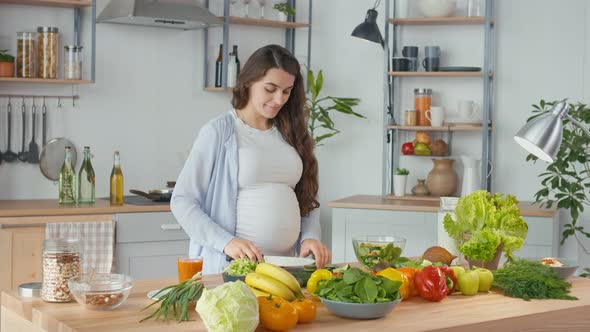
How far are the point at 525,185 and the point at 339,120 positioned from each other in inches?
49.9

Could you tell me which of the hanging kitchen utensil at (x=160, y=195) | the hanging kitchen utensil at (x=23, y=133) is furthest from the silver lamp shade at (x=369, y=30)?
the hanging kitchen utensil at (x=23, y=133)

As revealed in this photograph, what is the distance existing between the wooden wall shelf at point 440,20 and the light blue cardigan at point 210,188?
2584mm

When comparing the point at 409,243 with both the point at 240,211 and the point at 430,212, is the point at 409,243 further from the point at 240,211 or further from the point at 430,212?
the point at 240,211

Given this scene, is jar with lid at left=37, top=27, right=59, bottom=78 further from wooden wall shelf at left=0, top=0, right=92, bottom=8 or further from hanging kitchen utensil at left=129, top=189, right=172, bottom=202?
hanging kitchen utensil at left=129, top=189, right=172, bottom=202

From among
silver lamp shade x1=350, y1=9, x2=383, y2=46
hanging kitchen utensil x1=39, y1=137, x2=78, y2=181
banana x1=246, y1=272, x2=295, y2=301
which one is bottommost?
banana x1=246, y1=272, x2=295, y2=301

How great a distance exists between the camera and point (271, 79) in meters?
2.89

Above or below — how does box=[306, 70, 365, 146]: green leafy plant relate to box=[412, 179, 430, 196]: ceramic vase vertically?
above

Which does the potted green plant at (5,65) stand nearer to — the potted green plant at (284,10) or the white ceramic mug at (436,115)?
the potted green plant at (284,10)

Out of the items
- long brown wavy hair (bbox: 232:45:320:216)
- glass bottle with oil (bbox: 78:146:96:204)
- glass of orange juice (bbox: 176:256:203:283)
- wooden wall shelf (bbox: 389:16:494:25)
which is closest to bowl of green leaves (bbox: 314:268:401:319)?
glass of orange juice (bbox: 176:256:203:283)

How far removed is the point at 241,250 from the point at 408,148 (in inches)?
112

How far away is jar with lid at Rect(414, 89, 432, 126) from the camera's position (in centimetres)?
530

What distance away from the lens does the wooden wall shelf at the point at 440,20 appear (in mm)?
5156

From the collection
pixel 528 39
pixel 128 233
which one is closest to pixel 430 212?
pixel 528 39

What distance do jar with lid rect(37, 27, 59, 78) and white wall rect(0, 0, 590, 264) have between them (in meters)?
0.18
